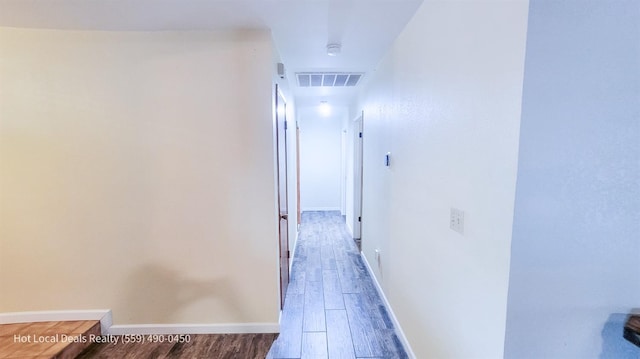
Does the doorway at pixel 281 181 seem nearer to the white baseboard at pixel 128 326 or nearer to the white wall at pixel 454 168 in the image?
the white baseboard at pixel 128 326

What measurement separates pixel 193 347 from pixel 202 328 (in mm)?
165

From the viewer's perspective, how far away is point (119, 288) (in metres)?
2.21

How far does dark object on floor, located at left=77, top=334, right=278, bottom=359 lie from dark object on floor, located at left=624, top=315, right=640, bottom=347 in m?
1.95

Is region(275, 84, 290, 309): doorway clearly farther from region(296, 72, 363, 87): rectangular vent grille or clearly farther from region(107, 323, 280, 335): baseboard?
region(296, 72, 363, 87): rectangular vent grille

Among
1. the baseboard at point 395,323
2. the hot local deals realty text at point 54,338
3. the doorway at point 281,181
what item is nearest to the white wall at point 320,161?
the baseboard at point 395,323

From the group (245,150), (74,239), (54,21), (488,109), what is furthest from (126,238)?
(488,109)

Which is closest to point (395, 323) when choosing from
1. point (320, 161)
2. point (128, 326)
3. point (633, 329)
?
point (633, 329)

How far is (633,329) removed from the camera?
942 millimetres

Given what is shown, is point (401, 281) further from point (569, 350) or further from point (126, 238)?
point (126, 238)

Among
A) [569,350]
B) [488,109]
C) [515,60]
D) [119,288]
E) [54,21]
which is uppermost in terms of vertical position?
[54,21]

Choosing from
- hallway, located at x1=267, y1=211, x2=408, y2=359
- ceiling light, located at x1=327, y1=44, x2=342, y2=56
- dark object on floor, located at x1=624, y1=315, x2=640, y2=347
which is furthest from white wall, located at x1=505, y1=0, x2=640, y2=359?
ceiling light, located at x1=327, y1=44, x2=342, y2=56

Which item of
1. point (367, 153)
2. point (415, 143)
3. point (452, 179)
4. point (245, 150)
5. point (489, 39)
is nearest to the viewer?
point (489, 39)

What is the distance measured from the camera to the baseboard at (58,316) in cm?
219

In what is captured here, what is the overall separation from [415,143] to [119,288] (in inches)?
101
